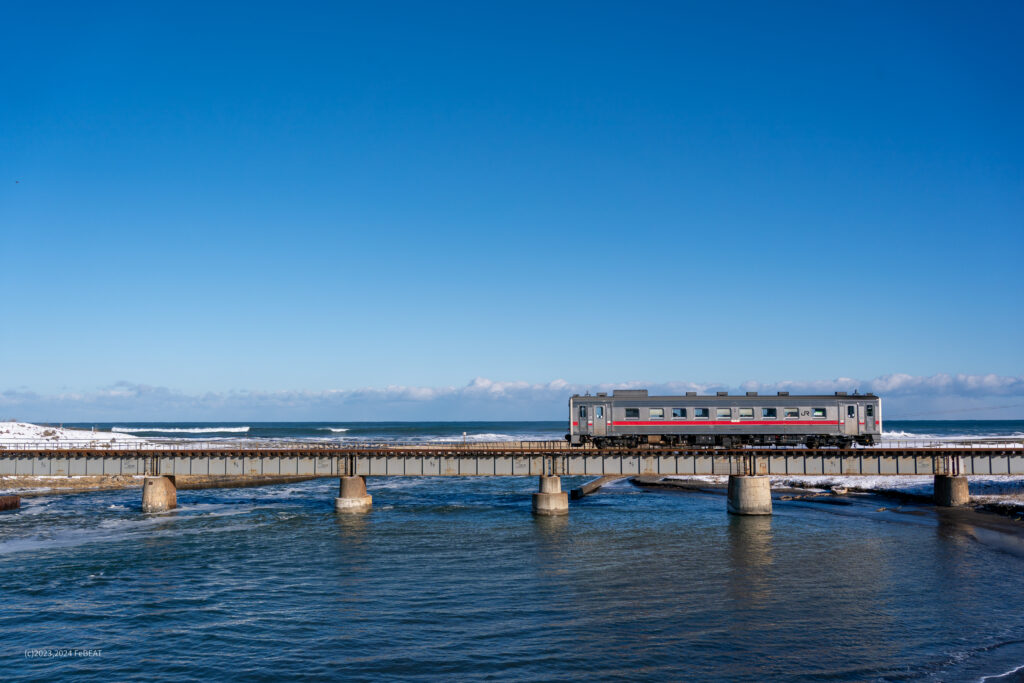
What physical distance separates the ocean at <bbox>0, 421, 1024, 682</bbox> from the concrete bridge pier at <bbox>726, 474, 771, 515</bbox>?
3.91ft

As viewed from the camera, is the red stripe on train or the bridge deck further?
the red stripe on train

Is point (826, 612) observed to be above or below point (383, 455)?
below

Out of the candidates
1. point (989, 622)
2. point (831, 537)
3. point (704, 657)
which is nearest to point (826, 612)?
point (989, 622)

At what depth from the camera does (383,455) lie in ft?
166

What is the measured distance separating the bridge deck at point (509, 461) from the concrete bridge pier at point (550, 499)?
84cm

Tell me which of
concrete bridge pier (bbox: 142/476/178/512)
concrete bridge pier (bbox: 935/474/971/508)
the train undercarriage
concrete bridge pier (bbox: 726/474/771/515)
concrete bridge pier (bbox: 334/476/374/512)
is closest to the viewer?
concrete bridge pier (bbox: 726/474/771/515)

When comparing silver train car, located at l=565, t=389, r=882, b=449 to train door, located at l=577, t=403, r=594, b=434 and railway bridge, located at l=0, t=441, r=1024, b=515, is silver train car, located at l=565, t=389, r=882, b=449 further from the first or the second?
railway bridge, located at l=0, t=441, r=1024, b=515

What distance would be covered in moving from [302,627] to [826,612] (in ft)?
61.5

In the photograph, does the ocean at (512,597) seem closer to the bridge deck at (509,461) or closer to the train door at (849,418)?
the bridge deck at (509,461)

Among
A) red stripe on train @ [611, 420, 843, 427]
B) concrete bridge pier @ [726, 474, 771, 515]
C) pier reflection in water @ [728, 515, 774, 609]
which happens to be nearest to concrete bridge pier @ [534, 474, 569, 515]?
red stripe on train @ [611, 420, 843, 427]

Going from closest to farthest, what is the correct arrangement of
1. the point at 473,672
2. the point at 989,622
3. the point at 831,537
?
the point at 473,672 < the point at 989,622 < the point at 831,537

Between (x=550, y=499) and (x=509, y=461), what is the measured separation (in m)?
3.93

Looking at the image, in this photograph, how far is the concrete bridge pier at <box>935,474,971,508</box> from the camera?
51.8m

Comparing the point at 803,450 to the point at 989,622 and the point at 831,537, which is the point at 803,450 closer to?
the point at 831,537
